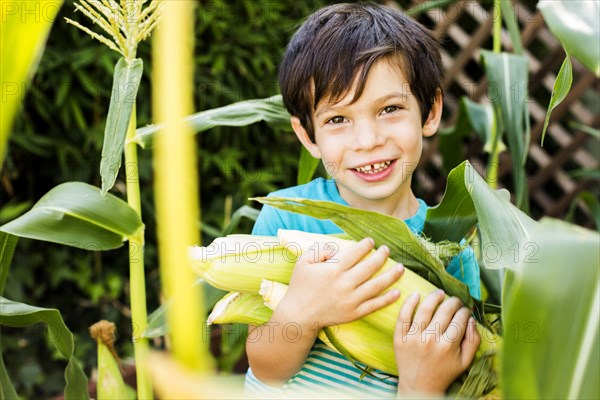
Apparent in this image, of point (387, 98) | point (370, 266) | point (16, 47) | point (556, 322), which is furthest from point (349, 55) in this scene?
point (16, 47)

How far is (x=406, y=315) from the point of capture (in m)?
0.62

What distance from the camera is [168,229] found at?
13cm

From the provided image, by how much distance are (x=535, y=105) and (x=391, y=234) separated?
6.12 ft

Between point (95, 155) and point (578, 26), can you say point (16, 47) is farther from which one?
point (95, 155)

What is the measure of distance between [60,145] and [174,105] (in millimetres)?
1553

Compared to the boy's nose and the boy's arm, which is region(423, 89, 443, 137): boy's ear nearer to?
the boy's nose

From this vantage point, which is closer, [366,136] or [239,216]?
[366,136]

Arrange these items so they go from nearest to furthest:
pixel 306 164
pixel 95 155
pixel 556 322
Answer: pixel 556 322 < pixel 306 164 < pixel 95 155

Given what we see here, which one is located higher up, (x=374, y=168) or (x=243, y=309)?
(x=374, y=168)

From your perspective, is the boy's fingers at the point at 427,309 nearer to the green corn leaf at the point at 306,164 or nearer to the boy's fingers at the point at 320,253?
the boy's fingers at the point at 320,253

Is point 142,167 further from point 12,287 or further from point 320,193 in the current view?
point 320,193

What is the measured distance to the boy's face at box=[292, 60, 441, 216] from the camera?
79cm

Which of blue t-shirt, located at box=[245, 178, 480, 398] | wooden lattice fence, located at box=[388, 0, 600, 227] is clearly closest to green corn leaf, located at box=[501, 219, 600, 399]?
blue t-shirt, located at box=[245, 178, 480, 398]

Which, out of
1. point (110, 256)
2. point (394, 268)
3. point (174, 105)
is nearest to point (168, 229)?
point (174, 105)
